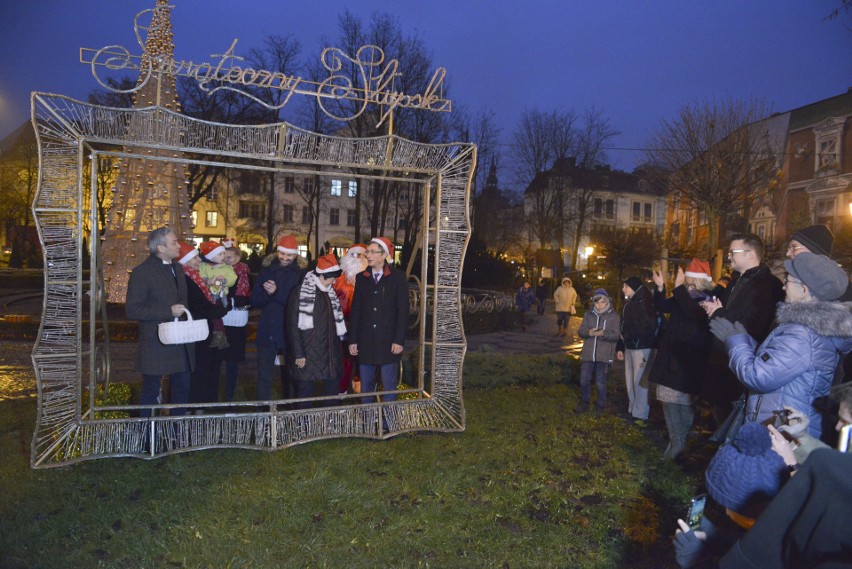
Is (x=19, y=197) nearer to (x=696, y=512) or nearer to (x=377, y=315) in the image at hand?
(x=377, y=315)

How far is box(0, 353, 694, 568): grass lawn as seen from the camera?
3883 millimetres

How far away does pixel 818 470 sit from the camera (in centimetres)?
145

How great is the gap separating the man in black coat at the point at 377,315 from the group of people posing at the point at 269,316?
1 centimetres

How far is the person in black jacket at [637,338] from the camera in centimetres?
727

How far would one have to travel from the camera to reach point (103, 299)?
19.3 feet

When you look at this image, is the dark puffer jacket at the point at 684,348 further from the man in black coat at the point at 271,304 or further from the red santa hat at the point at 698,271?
the man in black coat at the point at 271,304

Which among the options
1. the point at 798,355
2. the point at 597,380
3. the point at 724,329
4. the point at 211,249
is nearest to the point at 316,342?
the point at 211,249

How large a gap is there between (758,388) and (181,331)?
4464 millimetres

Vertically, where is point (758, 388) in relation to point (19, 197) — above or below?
below

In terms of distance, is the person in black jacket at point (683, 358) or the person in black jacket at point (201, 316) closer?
the person in black jacket at point (683, 358)

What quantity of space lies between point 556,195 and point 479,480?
41.4m

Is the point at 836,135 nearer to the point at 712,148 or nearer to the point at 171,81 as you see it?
the point at 712,148

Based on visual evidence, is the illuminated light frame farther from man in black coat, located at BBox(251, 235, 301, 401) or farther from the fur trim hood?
the fur trim hood

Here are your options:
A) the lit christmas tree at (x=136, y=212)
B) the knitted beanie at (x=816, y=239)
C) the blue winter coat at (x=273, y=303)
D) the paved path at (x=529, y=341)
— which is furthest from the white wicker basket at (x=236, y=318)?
the lit christmas tree at (x=136, y=212)
